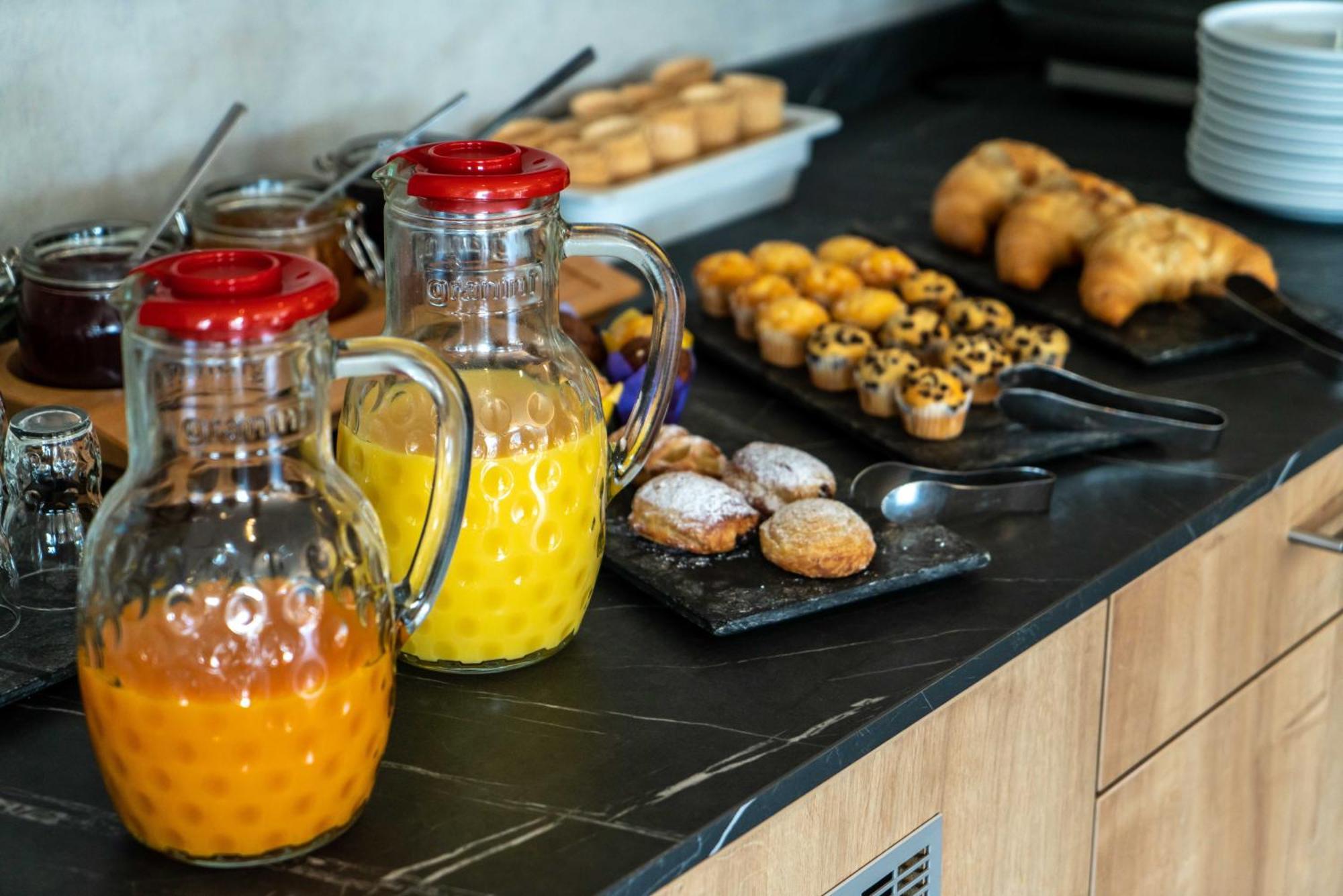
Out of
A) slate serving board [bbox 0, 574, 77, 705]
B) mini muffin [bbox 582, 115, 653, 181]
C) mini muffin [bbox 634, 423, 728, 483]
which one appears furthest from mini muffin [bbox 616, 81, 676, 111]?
slate serving board [bbox 0, 574, 77, 705]

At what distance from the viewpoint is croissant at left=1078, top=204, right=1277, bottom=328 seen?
133 centimetres

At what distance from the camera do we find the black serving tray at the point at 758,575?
2.85 feet

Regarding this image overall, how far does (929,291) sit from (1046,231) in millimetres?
209

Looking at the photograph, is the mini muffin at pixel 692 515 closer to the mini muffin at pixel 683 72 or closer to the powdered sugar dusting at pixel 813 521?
the powdered sugar dusting at pixel 813 521

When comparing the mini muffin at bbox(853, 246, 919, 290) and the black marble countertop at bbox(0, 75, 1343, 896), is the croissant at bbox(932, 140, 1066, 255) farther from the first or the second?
the black marble countertop at bbox(0, 75, 1343, 896)

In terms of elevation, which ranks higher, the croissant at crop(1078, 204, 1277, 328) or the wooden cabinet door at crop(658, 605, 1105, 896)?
the croissant at crop(1078, 204, 1277, 328)

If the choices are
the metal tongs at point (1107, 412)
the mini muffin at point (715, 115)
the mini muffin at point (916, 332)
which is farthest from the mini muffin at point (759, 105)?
the metal tongs at point (1107, 412)

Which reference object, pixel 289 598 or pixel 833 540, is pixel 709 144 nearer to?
pixel 833 540

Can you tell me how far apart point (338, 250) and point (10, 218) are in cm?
27

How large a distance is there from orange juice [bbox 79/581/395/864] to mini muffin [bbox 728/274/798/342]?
680mm

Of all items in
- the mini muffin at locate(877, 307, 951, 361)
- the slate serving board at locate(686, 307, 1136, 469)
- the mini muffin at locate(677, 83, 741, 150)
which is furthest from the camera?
the mini muffin at locate(677, 83, 741, 150)

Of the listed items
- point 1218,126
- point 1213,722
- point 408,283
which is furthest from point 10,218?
point 1218,126

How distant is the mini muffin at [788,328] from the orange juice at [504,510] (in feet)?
1.46

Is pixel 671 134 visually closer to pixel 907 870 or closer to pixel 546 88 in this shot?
pixel 546 88
